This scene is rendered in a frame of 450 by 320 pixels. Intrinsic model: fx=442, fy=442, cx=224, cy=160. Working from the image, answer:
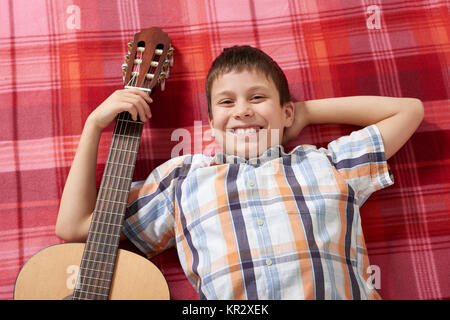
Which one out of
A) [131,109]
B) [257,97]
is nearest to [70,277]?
[131,109]

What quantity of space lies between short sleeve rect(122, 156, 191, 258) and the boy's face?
0.54 ft

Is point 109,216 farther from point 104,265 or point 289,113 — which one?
point 289,113

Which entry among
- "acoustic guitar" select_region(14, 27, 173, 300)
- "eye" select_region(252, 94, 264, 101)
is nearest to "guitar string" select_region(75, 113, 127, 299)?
"acoustic guitar" select_region(14, 27, 173, 300)

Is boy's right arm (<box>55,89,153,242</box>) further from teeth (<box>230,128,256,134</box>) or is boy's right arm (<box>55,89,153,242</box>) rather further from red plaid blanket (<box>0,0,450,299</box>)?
teeth (<box>230,128,256,134</box>)

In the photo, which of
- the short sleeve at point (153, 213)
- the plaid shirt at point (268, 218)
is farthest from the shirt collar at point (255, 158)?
the short sleeve at point (153, 213)

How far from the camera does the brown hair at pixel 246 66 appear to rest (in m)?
1.23

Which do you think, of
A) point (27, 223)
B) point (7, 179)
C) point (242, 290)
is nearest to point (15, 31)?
point (7, 179)

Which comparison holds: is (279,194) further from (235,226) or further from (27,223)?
(27,223)

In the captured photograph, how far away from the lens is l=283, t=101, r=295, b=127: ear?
4.23 ft

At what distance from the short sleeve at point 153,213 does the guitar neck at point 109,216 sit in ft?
0.20

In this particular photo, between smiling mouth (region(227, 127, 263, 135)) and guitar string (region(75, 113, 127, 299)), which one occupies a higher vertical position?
smiling mouth (region(227, 127, 263, 135))

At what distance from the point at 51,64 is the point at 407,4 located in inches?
47.3

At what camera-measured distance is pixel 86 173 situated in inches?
46.8
